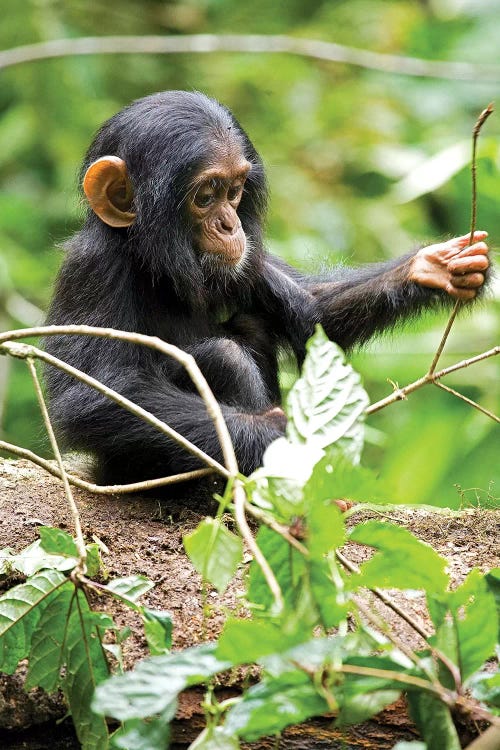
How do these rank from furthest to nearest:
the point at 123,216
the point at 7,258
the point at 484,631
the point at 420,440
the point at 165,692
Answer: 1. the point at 7,258
2. the point at 420,440
3. the point at 123,216
4. the point at 484,631
5. the point at 165,692

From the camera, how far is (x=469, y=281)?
4.30 meters

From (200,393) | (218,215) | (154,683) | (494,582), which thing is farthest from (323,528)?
(218,215)

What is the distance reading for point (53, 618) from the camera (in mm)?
2807

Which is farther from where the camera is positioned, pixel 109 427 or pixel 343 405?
pixel 109 427

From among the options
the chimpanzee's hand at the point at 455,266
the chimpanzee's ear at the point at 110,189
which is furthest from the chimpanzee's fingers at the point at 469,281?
the chimpanzee's ear at the point at 110,189

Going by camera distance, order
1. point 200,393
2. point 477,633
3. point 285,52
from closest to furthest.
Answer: point 477,633
point 200,393
point 285,52

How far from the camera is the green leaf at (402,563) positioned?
234 cm

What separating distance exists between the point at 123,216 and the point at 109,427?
901mm

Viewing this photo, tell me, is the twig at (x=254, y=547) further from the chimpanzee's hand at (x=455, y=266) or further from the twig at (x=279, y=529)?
the chimpanzee's hand at (x=455, y=266)

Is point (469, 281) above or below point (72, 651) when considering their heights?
above

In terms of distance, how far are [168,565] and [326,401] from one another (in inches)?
47.2

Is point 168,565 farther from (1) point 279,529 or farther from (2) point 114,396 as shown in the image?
(1) point 279,529

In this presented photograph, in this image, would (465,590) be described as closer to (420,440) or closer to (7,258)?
(420,440)

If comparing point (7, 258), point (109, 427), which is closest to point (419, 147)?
point (7, 258)
